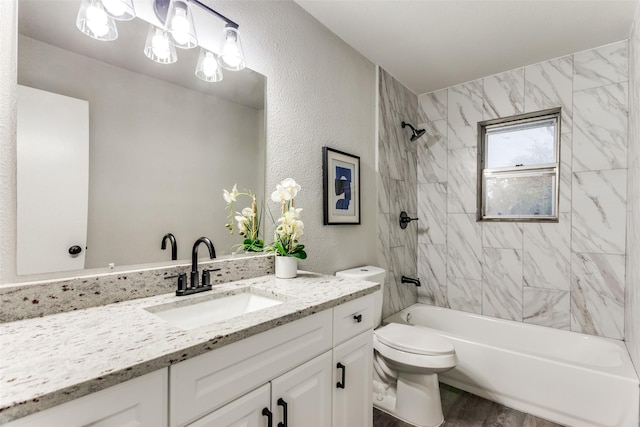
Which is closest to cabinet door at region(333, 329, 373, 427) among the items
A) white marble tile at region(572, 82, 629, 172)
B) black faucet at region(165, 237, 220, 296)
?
black faucet at region(165, 237, 220, 296)

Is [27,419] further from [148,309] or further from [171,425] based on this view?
[148,309]

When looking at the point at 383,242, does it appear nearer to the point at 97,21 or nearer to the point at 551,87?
the point at 551,87

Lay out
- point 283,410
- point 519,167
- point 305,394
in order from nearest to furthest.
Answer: point 283,410 → point 305,394 → point 519,167

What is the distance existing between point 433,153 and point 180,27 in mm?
2498

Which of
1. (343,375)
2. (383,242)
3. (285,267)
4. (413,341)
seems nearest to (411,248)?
(383,242)

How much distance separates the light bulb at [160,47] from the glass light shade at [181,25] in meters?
0.04

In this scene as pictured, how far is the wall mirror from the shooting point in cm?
99

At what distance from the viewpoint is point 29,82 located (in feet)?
3.20

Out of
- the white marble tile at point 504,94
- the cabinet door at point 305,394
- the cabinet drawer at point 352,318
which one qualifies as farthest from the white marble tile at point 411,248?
the cabinet door at point 305,394

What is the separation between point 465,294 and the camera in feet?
9.46

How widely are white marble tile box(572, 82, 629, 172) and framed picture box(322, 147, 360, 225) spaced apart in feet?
5.59

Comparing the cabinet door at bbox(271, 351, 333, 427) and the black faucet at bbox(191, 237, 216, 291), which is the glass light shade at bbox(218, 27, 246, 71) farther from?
the cabinet door at bbox(271, 351, 333, 427)

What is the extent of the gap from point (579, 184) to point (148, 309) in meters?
2.91

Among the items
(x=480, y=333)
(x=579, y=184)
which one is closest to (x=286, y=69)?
(x=579, y=184)
